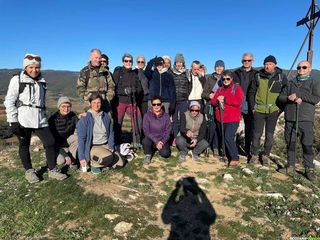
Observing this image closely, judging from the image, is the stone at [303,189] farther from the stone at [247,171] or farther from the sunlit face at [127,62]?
the sunlit face at [127,62]

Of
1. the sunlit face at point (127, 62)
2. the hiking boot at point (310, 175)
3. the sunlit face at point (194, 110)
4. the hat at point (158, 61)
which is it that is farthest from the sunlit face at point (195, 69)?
the hiking boot at point (310, 175)

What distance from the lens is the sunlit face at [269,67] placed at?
8.22 metres

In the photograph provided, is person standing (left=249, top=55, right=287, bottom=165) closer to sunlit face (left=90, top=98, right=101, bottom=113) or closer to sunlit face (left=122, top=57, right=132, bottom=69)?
sunlit face (left=122, top=57, right=132, bottom=69)

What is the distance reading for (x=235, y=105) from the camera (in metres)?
8.55

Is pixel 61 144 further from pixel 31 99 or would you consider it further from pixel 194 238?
pixel 194 238

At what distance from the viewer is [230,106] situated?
8688 mm

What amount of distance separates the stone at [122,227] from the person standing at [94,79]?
4.20 metres

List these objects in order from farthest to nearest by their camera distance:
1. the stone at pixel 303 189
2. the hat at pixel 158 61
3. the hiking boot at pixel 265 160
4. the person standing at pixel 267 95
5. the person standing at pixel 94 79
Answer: the hat at pixel 158 61 < the hiking boot at pixel 265 160 < the person standing at pixel 94 79 < the person standing at pixel 267 95 < the stone at pixel 303 189

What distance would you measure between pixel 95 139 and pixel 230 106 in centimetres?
417

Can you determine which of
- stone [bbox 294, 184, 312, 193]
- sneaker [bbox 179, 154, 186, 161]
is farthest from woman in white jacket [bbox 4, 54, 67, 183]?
stone [bbox 294, 184, 312, 193]

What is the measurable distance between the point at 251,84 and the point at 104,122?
15.3ft

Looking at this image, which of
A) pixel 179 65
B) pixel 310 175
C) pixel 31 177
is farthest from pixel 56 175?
pixel 310 175

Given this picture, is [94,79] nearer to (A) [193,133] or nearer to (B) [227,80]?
(A) [193,133]

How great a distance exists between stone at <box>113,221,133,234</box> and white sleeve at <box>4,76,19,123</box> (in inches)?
143
